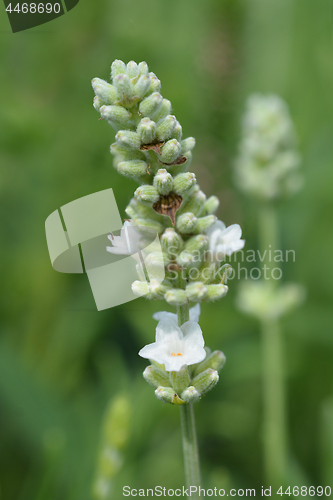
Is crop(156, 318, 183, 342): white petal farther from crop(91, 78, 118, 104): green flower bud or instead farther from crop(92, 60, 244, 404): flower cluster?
crop(91, 78, 118, 104): green flower bud

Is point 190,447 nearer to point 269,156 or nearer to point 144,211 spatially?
point 144,211

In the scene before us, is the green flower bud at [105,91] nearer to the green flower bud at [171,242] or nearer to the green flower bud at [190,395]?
the green flower bud at [171,242]

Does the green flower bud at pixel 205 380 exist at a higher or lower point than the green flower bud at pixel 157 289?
lower

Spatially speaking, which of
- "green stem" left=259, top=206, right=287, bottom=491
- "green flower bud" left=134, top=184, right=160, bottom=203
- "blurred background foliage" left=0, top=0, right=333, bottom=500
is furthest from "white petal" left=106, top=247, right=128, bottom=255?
"green stem" left=259, top=206, right=287, bottom=491

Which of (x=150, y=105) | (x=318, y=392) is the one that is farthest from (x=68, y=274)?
(x=150, y=105)

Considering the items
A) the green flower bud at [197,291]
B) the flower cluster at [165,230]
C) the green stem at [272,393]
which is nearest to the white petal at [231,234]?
the flower cluster at [165,230]

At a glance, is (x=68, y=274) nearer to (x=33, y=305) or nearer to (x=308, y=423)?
(x=33, y=305)

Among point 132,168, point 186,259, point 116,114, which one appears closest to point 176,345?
point 186,259
